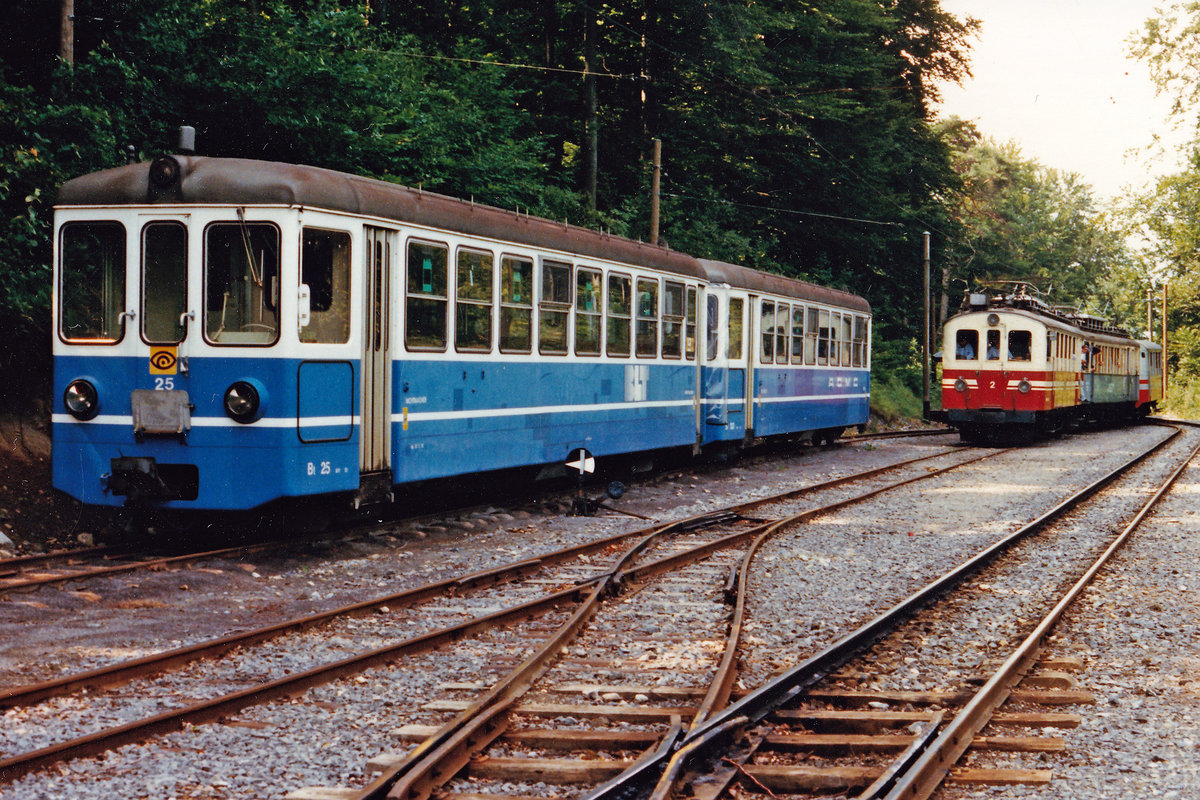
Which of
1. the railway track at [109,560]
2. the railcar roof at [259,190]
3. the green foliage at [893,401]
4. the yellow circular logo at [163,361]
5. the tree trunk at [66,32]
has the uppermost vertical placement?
the tree trunk at [66,32]

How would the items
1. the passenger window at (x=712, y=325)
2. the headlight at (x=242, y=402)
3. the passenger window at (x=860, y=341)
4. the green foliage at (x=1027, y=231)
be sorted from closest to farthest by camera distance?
the headlight at (x=242, y=402) → the passenger window at (x=712, y=325) → the passenger window at (x=860, y=341) → the green foliage at (x=1027, y=231)

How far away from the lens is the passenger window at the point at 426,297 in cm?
1070

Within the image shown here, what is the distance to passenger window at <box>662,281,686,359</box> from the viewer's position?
16625 millimetres

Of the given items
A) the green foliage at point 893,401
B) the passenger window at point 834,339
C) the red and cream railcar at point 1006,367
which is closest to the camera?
the passenger window at point 834,339

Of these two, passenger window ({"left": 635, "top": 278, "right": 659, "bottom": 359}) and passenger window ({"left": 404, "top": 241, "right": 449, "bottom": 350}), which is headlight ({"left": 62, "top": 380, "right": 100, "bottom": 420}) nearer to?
passenger window ({"left": 404, "top": 241, "right": 449, "bottom": 350})

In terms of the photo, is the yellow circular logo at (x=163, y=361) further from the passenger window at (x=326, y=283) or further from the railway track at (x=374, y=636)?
the railway track at (x=374, y=636)

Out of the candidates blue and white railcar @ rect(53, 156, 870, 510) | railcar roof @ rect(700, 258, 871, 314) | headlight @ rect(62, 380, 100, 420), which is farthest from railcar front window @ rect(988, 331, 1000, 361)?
headlight @ rect(62, 380, 100, 420)

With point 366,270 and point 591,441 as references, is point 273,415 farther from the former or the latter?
point 591,441

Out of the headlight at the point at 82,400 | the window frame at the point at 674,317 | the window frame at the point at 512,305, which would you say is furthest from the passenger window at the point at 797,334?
the headlight at the point at 82,400

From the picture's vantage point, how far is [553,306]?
44.0 feet

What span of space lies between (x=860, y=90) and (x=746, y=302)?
22082 mm

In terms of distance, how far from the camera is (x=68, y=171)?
12.0m

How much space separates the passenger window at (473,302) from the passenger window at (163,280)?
2.65m

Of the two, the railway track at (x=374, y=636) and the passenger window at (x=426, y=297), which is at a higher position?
the passenger window at (x=426, y=297)
